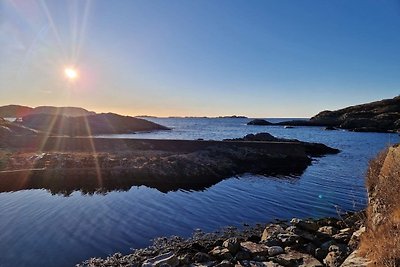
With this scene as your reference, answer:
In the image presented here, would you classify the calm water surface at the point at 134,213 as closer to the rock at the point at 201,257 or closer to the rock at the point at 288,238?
the rock at the point at 288,238

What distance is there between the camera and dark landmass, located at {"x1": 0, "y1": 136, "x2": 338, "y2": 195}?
2494 cm

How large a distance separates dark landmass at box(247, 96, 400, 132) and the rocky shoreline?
8908 cm

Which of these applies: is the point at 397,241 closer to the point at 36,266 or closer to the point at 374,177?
the point at 374,177

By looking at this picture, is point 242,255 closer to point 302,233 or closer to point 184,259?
point 184,259

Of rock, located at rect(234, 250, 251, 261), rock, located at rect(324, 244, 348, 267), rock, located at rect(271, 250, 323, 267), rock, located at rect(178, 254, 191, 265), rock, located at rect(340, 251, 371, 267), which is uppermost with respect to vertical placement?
rock, located at rect(340, 251, 371, 267)

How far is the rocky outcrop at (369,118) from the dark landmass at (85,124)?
6902 cm

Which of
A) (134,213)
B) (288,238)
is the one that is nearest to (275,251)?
(288,238)

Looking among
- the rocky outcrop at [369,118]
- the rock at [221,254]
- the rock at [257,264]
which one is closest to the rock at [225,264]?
the rock at [257,264]

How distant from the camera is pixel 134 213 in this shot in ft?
56.7

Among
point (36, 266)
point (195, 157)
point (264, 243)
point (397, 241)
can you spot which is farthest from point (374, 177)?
point (195, 157)

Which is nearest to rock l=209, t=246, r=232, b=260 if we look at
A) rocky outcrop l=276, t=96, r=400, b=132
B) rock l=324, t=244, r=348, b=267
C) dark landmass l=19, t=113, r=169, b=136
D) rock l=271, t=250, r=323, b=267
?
rock l=271, t=250, r=323, b=267

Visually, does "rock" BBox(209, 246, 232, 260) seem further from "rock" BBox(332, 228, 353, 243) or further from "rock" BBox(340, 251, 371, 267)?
"rock" BBox(340, 251, 371, 267)

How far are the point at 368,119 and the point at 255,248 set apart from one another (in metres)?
125

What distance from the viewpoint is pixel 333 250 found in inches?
355
